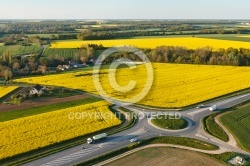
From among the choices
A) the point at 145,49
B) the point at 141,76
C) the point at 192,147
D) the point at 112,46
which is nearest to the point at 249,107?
the point at 192,147

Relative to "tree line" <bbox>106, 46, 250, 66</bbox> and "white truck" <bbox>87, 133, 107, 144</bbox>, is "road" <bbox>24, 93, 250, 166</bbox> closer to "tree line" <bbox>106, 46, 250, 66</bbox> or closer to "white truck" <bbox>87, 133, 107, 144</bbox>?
"white truck" <bbox>87, 133, 107, 144</bbox>

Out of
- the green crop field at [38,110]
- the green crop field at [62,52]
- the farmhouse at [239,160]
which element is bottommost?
the farmhouse at [239,160]

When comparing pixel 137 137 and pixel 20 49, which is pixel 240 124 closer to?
pixel 137 137

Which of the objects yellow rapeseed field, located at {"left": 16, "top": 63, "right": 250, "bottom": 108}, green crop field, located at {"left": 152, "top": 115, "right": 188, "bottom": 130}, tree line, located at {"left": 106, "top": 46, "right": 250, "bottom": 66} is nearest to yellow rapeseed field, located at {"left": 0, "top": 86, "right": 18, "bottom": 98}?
yellow rapeseed field, located at {"left": 16, "top": 63, "right": 250, "bottom": 108}

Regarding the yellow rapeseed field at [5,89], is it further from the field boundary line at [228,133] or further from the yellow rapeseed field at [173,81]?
the field boundary line at [228,133]

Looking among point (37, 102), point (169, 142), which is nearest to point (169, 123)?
point (169, 142)

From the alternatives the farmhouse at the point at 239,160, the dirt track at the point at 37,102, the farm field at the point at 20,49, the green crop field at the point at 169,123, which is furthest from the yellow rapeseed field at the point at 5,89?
the farm field at the point at 20,49
